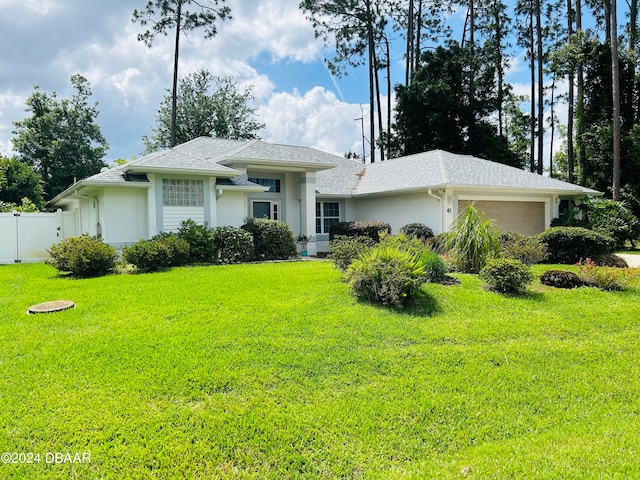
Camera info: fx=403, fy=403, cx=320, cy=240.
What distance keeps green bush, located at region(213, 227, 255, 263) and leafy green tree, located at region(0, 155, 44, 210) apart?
20.9m

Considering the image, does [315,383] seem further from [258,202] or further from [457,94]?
[457,94]

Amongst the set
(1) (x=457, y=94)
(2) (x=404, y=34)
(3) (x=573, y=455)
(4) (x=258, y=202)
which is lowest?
(3) (x=573, y=455)

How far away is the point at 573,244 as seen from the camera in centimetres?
1336

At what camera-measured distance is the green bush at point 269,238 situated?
51.7 feet

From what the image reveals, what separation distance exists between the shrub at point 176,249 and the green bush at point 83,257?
1682 mm

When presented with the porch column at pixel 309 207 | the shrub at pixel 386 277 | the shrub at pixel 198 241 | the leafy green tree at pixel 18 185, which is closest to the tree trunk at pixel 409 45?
the porch column at pixel 309 207

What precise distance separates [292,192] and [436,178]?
6688 millimetres

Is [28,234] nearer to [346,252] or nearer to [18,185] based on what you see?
[346,252]

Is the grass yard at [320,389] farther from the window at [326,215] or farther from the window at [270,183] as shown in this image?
the window at [326,215]

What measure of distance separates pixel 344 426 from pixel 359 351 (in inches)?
69.4

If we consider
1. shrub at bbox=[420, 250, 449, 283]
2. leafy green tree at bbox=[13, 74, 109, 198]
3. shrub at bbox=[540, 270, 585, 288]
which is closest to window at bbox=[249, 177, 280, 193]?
shrub at bbox=[420, 250, 449, 283]

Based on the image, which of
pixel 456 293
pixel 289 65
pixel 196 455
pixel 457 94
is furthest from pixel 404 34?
pixel 196 455

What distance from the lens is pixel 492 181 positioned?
1745cm

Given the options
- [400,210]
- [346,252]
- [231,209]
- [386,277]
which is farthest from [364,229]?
[386,277]
